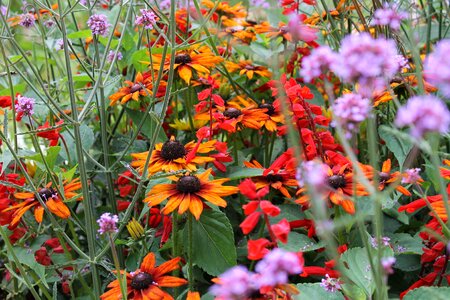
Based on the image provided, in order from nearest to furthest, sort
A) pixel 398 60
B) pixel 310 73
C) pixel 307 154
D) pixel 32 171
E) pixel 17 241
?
pixel 310 73 < pixel 398 60 < pixel 307 154 < pixel 17 241 < pixel 32 171

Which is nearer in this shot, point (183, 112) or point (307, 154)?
point (307, 154)

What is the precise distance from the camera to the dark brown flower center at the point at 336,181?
72cm

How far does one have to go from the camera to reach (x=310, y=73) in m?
0.38

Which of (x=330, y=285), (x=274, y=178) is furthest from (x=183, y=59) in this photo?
(x=330, y=285)

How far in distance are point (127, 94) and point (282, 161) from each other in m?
0.28

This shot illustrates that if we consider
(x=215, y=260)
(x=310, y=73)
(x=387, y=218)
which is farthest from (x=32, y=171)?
(x=310, y=73)

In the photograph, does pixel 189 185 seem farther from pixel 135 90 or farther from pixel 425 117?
pixel 425 117

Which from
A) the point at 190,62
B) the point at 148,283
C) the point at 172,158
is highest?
the point at 190,62

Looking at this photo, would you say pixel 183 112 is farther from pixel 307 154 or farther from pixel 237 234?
pixel 307 154

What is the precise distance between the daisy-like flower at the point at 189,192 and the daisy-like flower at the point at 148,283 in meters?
0.07

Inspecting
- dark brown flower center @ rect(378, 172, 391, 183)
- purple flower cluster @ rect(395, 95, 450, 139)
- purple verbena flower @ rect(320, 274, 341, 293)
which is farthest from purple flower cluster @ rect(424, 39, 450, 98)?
dark brown flower center @ rect(378, 172, 391, 183)

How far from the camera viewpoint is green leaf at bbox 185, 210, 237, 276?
77 centimetres

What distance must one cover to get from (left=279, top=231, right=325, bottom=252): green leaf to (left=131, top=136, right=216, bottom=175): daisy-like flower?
144mm

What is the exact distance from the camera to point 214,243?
0.78 m
